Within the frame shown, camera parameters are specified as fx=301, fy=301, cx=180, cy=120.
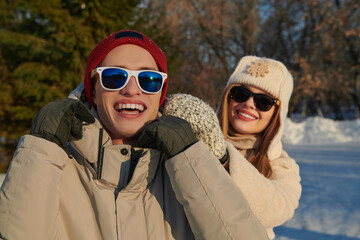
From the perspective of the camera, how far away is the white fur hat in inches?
92.0

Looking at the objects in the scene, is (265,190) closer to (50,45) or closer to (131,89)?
(131,89)

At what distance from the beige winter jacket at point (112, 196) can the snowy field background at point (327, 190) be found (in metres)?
3.37

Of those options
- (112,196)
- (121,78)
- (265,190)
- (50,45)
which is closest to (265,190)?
(265,190)

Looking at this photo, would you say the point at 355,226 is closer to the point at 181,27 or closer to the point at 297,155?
the point at 297,155

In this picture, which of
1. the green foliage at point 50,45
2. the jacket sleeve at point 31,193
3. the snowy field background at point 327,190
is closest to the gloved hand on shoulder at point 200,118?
the jacket sleeve at point 31,193

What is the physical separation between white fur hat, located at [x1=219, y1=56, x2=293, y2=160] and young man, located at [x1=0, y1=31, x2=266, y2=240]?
1132 mm

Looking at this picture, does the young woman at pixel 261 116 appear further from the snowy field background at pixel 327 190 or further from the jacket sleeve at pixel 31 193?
the snowy field background at pixel 327 190

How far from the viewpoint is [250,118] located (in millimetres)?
2381

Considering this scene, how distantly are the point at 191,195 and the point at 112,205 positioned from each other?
13.4 inches

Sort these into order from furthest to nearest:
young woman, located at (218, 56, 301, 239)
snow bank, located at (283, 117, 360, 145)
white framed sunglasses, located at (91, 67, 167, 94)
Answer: snow bank, located at (283, 117, 360, 145), young woman, located at (218, 56, 301, 239), white framed sunglasses, located at (91, 67, 167, 94)

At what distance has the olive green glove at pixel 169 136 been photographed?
1.24 meters

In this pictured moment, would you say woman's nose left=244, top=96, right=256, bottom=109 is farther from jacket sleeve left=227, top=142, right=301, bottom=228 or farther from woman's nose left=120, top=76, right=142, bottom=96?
woman's nose left=120, top=76, right=142, bottom=96

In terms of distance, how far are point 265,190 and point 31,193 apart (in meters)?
1.18

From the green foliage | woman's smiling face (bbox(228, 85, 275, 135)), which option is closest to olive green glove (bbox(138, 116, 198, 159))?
woman's smiling face (bbox(228, 85, 275, 135))
